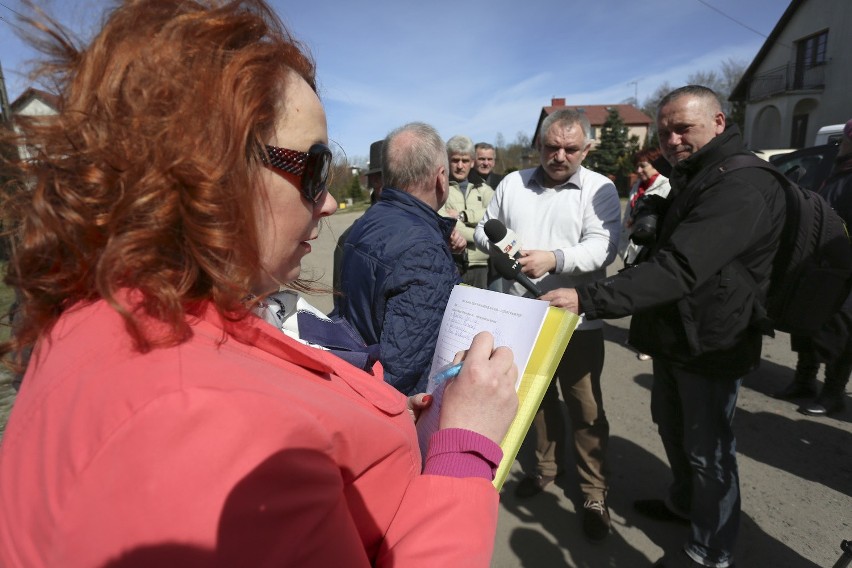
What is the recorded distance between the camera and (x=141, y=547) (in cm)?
56

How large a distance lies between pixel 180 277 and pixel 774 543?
10.5 feet

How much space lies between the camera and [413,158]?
229 cm

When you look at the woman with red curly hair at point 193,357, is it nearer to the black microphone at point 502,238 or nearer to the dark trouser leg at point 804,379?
the black microphone at point 502,238

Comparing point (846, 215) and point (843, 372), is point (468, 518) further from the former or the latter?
point (843, 372)

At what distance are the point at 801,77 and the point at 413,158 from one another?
30487mm

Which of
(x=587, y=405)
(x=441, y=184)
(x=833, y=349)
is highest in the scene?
(x=441, y=184)

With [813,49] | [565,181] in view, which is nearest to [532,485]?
[565,181]

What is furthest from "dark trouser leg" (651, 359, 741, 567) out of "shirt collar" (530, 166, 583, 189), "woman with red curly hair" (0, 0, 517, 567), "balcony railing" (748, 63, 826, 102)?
"balcony railing" (748, 63, 826, 102)

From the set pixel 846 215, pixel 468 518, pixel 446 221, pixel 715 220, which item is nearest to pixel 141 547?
pixel 468 518

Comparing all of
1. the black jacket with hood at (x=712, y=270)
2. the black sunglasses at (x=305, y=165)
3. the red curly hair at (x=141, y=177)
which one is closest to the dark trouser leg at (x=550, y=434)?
the black jacket with hood at (x=712, y=270)

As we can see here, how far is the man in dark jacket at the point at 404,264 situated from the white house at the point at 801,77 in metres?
27.5

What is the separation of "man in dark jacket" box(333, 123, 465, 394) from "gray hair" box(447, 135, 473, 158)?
2818mm

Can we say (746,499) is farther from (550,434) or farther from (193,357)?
(193,357)

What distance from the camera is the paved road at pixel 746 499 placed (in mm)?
2598
